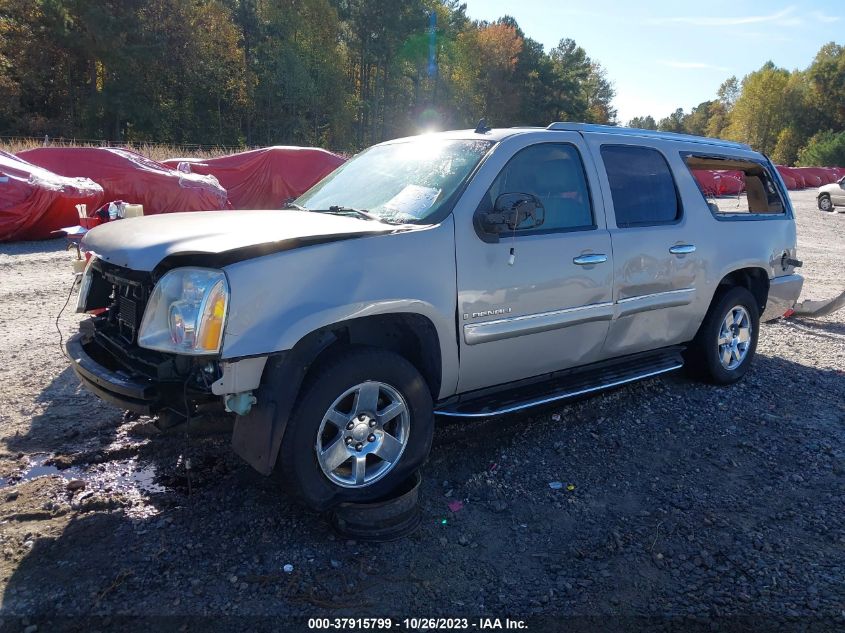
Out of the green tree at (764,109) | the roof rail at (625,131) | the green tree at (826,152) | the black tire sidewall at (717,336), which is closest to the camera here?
the roof rail at (625,131)

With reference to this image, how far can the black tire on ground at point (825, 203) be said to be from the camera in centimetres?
2727

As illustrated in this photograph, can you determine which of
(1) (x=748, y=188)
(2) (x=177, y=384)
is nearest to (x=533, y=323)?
(2) (x=177, y=384)

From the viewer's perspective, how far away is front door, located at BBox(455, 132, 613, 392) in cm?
356

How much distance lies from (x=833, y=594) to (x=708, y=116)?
13855 centimetres

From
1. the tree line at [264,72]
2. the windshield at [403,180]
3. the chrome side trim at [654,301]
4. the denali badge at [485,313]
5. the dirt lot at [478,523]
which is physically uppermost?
→ the tree line at [264,72]

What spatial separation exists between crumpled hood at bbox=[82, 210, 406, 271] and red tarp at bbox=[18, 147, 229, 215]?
9.73m

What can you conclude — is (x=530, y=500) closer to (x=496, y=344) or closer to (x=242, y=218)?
(x=496, y=344)

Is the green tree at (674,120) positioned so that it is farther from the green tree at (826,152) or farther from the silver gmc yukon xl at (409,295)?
the silver gmc yukon xl at (409,295)

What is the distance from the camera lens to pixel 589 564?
2959 mm

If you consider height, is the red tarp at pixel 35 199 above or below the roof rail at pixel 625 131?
below

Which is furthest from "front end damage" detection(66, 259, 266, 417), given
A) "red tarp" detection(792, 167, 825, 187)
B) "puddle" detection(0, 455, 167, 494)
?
"red tarp" detection(792, 167, 825, 187)

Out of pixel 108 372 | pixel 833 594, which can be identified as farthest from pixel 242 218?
pixel 833 594

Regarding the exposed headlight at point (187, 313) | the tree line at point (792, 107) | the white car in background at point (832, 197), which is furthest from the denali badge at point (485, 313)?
the tree line at point (792, 107)

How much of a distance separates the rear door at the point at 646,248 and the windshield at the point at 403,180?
1.11 metres
